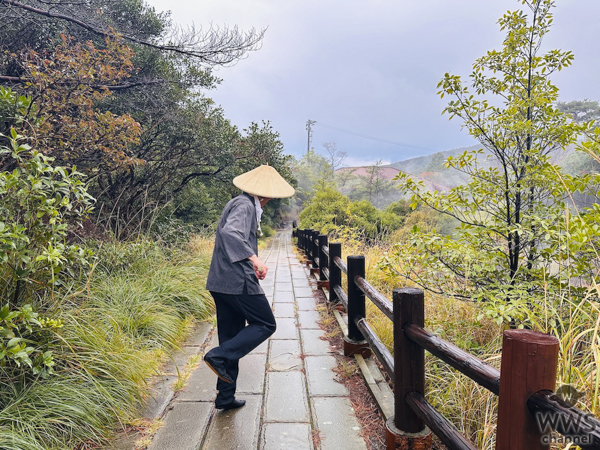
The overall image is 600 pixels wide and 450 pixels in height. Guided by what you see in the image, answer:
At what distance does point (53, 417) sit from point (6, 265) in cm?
95

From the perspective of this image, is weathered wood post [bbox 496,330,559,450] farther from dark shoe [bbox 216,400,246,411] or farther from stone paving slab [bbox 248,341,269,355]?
stone paving slab [bbox 248,341,269,355]

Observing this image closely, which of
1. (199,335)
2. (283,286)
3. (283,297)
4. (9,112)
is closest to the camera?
(199,335)

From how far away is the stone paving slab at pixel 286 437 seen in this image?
1.97m

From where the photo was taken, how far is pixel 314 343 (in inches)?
141

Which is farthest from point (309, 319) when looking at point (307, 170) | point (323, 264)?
point (307, 170)

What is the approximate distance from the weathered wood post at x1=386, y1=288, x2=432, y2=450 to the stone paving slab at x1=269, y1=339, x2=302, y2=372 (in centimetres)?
128

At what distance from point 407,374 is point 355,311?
1.36 m

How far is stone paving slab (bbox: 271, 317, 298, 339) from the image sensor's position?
378 centimetres

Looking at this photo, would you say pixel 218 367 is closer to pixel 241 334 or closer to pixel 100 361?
pixel 241 334

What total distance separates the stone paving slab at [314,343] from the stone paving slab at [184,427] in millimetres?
1185

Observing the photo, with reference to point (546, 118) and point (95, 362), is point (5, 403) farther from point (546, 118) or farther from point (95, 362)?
point (546, 118)

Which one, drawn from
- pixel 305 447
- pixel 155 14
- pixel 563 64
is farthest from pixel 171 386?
pixel 155 14

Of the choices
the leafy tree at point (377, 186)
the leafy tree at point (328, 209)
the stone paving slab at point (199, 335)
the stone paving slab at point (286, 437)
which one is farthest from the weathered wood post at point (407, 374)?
the leafy tree at point (377, 186)

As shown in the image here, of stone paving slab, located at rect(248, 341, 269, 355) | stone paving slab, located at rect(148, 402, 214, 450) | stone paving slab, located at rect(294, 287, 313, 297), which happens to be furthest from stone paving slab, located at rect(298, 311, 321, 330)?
stone paving slab, located at rect(148, 402, 214, 450)
